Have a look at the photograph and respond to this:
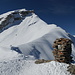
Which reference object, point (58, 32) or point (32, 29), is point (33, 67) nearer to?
point (58, 32)

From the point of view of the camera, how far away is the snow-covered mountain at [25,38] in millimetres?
37044

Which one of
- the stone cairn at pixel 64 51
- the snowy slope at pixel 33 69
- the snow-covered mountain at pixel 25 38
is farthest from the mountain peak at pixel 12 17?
the stone cairn at pixel 64 51

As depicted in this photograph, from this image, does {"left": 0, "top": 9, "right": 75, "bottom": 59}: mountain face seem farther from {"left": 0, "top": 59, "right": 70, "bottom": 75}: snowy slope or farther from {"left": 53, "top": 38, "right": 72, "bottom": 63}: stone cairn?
{"left": 53, "top": 38, "right": 72, "bottom": 63}: stone cairn

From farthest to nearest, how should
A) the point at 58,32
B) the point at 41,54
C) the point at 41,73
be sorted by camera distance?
1. the point at 58,32
2. the point at 41,54
3. the point at 41,73

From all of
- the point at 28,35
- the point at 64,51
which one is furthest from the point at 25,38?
the point at 64,51

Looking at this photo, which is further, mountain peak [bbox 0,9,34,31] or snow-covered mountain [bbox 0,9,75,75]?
mountain peak [bbox 0,9,34,31]

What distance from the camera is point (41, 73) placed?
18.9 m

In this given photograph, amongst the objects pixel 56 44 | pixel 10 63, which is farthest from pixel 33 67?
pixel 56 44

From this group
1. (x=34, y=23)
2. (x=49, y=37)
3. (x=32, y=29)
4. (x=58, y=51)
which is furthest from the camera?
(x=34, y=23)

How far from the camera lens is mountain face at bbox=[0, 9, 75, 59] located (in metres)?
55.5

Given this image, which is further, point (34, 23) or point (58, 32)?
point (34, 23)

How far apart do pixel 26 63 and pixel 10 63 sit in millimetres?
2664

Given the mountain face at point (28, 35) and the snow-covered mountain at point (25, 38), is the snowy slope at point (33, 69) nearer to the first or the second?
the snow-covered mountain at point (25, 38)

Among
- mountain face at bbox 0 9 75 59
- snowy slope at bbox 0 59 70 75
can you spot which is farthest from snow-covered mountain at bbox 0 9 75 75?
snowy slope at bbox 0 59 70 75
